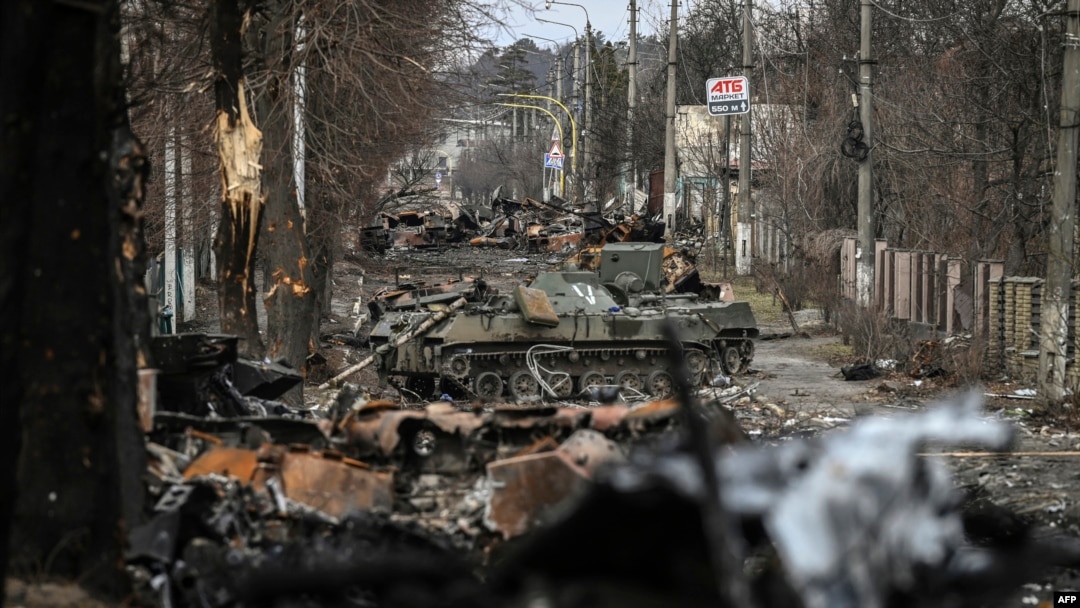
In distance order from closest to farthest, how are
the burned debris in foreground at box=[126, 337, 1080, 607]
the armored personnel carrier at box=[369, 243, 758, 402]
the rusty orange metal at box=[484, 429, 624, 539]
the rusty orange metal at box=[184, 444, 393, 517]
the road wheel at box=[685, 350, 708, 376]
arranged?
the burned debris in foreground at box=[126, 337, 1080, 607]
the rusty orange metal at box=[484, 429, 624, 539]
the rusty orange metal at box=[184, 444, 393, 517]
the armored personnel carrier at box=[369, 243, 758, 402]
the road wheel at box=[685, 350, 708, 376]

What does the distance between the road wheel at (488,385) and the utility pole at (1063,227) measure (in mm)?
7152

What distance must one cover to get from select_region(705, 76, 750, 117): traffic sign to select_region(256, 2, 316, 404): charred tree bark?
54.3 ft

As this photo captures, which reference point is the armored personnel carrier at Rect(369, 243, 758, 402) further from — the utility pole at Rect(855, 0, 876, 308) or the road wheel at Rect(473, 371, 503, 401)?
the utility pole at Rect(855, 0, 876, 308)

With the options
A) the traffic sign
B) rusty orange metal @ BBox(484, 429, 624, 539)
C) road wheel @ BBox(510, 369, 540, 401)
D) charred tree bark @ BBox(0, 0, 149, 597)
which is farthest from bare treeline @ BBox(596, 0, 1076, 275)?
charred tree bark @ BBox(0, 0, 149, 597)

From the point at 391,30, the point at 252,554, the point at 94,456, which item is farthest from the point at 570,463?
the point at 391,30

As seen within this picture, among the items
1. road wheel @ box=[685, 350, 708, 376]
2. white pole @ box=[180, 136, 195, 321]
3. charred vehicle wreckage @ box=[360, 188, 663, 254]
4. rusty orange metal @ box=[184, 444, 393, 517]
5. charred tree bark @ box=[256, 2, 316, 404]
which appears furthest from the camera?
charred vehicle wreckage @ box=[360, 188, 663, 254]

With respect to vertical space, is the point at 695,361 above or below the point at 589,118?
below

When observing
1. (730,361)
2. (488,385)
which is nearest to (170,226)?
(488,385)

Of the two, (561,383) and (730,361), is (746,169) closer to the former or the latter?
(730,361)

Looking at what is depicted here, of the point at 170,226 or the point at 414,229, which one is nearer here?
the point at 170,226

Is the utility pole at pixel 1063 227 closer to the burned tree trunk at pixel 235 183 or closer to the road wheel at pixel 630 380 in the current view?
the road wheel at pixel 630 380

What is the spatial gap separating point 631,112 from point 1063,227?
39668mm

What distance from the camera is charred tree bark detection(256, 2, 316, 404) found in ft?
48.2

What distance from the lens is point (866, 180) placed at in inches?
872
